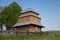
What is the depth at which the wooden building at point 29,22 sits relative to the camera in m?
45.2

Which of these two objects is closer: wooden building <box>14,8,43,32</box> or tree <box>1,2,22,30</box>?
wooden building <box>14,8,43,32</box>

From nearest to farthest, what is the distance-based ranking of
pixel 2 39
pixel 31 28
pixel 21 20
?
pixel 2 39 < pixel 31 28 < pixel 21 20

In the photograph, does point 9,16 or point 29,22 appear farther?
point 9,16

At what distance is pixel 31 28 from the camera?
4506 cm

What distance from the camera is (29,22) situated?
45906mm

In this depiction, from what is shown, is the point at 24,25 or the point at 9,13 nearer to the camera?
the point at 24,25

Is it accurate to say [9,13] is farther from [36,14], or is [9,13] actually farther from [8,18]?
[36,14]

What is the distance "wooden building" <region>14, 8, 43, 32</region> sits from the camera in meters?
45.2

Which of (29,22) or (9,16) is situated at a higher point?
(9,16)

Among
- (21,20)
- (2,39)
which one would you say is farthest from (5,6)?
(2,39)

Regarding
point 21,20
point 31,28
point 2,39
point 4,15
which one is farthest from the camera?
point 4,15

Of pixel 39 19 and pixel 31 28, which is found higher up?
pixel 39 19

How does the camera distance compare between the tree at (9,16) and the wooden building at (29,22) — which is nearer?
the wooden building at (29,22)

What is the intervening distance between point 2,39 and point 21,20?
949 inches
